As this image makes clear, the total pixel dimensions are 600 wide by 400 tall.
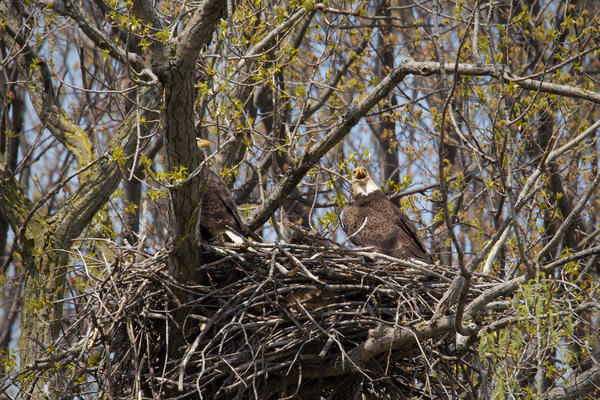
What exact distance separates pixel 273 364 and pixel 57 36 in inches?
315

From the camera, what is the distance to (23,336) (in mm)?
6062

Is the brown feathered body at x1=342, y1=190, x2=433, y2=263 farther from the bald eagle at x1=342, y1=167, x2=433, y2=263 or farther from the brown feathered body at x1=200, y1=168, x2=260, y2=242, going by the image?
the brown feathered body at x1=200, y1=168, x2=260, y2=242

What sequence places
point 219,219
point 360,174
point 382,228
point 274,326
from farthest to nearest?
point 360,174 < point 382,228 < point 219,219 < point 274,326

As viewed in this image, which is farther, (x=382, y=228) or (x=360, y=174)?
(x=360, y=174)

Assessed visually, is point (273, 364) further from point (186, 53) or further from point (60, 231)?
point (60, 231)

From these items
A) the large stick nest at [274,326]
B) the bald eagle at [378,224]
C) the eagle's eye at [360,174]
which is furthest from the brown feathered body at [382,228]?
the large stick nest at [274,326]

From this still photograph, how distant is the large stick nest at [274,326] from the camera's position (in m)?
4.55

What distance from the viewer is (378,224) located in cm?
618

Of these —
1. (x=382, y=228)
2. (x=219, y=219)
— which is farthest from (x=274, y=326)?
(x=382, y=228)

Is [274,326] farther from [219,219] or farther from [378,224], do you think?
[378,224]

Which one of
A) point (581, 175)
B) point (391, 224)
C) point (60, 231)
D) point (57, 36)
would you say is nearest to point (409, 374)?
point (391, 224)

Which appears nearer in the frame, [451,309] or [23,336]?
[451,309]

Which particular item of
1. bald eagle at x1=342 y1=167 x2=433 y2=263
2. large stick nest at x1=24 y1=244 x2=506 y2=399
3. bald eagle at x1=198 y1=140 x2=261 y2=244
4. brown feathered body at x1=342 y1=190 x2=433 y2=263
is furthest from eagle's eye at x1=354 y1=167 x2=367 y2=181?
large stick nest at x1=24 y1=244 x2=506 y2=399

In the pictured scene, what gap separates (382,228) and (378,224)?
2.6 inches
